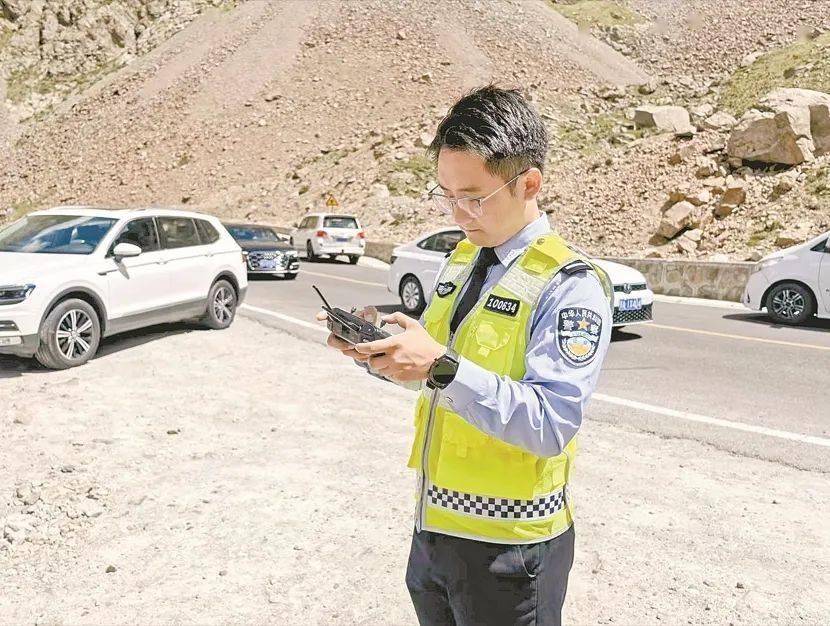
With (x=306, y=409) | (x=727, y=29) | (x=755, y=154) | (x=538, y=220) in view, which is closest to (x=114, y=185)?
(x=755, y=154)

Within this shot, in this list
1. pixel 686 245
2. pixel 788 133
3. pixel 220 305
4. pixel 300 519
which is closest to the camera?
pixel 300 519

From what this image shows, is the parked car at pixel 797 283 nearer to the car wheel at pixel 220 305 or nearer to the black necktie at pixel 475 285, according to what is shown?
the car wheel at pixel 220 305

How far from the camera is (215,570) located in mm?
3752

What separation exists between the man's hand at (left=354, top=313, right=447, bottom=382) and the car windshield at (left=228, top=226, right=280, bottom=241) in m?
18.4

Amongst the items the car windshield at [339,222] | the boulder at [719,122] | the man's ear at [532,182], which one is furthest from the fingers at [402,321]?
the boulder at [719,122]

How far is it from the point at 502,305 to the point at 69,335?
7.66 metres

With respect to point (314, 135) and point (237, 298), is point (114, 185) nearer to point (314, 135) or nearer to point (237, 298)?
point (314, 135)

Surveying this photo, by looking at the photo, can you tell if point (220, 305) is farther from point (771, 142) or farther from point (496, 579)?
point (771, 142)

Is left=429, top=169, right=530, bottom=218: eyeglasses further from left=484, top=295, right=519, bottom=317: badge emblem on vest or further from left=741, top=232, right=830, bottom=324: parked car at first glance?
left=741, top=232, right=830, bottom=324: parked car

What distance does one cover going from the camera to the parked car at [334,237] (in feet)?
80.4

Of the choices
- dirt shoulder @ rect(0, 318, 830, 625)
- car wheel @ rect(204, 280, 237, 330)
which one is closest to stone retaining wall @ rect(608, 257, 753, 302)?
car wheel @ rect(204, 280, 237, 330)

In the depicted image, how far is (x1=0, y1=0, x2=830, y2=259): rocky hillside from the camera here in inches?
954

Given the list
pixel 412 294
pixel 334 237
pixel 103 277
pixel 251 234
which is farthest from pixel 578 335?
pixel 334 237

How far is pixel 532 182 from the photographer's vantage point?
1.79 meters
